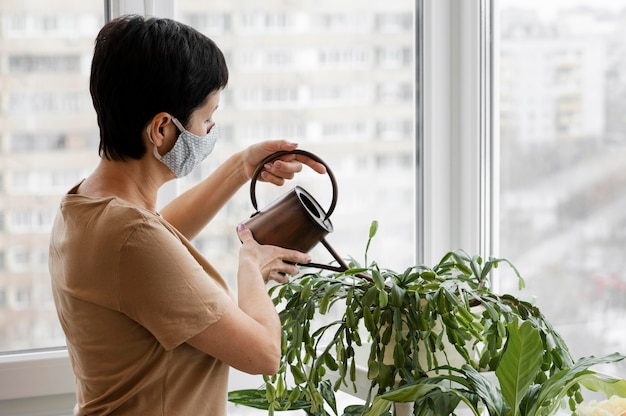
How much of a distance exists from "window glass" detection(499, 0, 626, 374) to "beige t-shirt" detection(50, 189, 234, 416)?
857 mm

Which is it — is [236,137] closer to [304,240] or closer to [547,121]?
[304,240]

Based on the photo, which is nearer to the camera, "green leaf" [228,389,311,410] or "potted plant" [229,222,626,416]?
"potted plant" [229,222,626,416]

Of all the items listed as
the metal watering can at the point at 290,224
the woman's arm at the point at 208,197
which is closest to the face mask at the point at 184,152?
the metal watering can at the point at 290,224

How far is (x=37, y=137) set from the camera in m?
1.74

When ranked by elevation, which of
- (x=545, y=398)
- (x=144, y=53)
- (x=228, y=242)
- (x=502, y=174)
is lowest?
(x=545, y=398)

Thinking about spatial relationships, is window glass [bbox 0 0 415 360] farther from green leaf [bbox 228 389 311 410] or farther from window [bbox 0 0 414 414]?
green leaf [bbox 228 389 311 410]

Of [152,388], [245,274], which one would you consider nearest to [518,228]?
[245,274]

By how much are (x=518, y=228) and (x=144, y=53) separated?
1095mm

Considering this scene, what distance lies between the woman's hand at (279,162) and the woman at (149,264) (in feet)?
0.54

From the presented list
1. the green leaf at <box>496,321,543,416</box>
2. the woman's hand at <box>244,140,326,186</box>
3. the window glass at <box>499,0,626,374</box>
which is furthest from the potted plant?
the window glass at <box>499,0,626,374</box>

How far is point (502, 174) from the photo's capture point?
198 cm

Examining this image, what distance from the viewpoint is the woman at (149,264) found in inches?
45.6

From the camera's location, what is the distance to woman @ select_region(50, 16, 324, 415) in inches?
45.6

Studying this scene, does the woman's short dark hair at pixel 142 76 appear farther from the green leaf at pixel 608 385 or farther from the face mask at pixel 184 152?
the green leaf at pixel 608 385
